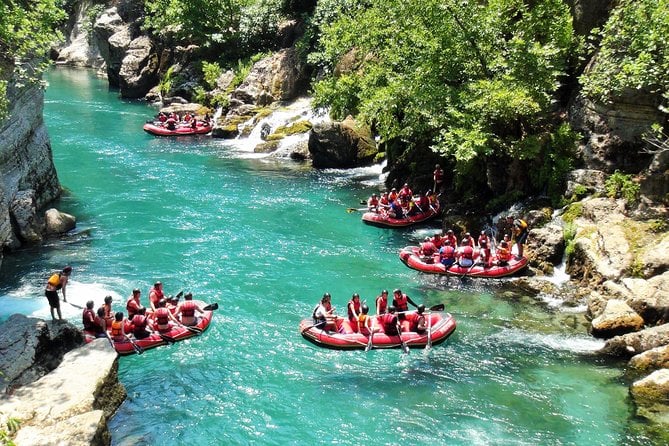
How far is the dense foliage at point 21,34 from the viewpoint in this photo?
51.2 ft

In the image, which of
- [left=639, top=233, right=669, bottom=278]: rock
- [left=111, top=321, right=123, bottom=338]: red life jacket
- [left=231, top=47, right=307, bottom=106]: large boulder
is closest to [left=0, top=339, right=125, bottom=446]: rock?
[left=111, top=321, right=123, bottom=338]: red life jacket

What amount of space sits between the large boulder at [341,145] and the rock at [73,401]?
20.0 m

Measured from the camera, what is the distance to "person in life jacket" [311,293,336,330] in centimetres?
1585

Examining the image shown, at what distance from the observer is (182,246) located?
71.5ft

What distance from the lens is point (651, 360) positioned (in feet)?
46.5

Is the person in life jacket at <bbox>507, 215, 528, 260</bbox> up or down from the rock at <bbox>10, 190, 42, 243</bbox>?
up

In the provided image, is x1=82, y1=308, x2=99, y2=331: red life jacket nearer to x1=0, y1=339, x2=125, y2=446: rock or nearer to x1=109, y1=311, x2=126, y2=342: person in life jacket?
x1=109, y1=311, x2=126, y2=342: person in life jacket

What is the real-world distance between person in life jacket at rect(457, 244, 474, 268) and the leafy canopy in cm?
313

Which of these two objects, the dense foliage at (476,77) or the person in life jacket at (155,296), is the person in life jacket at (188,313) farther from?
the dense foliage at (476,77)

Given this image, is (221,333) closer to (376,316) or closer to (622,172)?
(376,316)

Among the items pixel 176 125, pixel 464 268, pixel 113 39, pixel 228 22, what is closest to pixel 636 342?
pixel 464 268

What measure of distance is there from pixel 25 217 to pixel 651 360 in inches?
795

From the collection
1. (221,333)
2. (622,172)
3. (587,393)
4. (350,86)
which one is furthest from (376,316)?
(350,86)

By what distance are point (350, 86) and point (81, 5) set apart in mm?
56715
